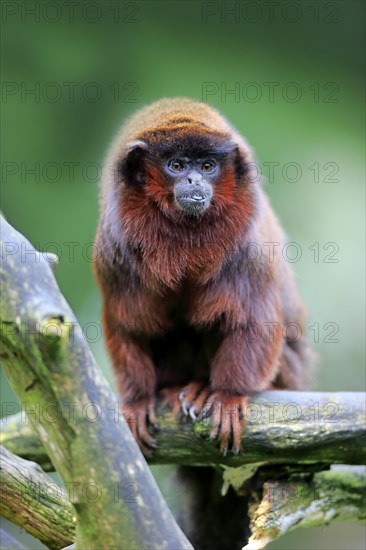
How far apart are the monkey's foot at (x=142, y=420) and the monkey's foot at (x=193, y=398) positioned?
0.56 feet

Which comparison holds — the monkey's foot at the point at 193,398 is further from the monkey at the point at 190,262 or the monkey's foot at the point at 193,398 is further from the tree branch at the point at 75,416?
the tree branch at the point at 75,416

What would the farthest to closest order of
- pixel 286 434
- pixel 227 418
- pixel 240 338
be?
pixel 240 338
pixel 227 418
pixel 286 434

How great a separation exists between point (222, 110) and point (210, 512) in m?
4.51

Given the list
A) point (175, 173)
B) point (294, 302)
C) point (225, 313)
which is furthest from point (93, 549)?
point (294, 302)

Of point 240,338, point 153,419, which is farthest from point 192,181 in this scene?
point 153,419

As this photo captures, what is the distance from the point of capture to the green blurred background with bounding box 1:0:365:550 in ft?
23.9

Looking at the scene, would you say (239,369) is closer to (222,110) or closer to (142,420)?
(142,420)

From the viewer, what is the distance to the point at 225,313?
3.83 metres

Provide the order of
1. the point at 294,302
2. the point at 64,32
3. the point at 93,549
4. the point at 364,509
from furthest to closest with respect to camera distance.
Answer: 1. the point at 64,32
2. the point at 294,302
3. the point at 364,509
4. the point at 93,549

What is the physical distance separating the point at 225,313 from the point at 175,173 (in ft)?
2.51

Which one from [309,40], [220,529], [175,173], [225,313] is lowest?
[220,529]

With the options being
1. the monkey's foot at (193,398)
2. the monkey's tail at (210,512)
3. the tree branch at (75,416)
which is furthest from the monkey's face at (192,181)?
the monkey's tail at (210,512)

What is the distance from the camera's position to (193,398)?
3867 mm

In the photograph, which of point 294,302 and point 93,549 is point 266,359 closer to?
point 294,302
